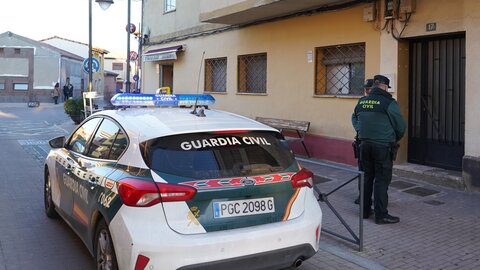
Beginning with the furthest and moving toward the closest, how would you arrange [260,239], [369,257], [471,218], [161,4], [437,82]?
[161,4] → [437,82] → [471,218] → [369,257] → [260,239]

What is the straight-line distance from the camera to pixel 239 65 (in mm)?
13203

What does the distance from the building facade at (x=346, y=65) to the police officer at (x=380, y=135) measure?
7.66 ft

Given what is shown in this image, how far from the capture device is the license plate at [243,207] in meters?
3.41

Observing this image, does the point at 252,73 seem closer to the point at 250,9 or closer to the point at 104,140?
the point at 250,9

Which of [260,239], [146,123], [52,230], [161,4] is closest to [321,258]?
[260,239]

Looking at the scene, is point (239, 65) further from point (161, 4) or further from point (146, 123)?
point (146, 123)

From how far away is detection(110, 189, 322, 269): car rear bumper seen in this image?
323 cm

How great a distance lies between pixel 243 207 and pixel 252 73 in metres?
9.70

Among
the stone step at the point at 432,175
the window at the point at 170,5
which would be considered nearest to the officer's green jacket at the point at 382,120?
the stone step at the point at 432,175

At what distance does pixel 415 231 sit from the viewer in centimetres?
555

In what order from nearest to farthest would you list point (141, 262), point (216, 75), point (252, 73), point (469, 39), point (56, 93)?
point (141, 262), point (469, 39), point (252, 73), point (216, 75), point (56, 93)

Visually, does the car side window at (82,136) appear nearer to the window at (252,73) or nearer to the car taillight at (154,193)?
the car taillight at (154,193)

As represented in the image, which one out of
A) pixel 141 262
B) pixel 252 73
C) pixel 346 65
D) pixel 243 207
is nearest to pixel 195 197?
pixel 243 207

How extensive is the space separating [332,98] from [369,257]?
558cm
